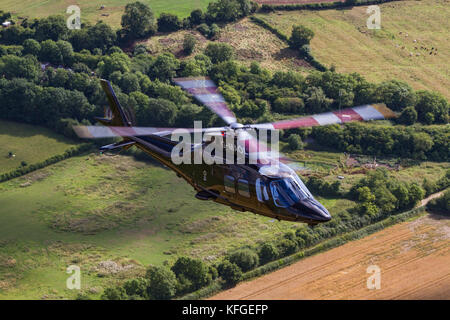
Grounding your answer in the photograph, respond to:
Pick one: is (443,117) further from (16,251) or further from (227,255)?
(16,251)

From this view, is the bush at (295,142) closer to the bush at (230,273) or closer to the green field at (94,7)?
the bush at (230,273)

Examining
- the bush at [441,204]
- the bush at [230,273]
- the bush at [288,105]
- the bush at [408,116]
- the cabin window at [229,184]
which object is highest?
the cabin window at [229,184]

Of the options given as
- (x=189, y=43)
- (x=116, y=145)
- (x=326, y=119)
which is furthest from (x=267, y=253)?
(x=189, y=43)

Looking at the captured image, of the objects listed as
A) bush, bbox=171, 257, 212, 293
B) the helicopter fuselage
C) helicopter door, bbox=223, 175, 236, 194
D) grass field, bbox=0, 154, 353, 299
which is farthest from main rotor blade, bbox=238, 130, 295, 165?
grass field, bbox=0, 154, 353, 299

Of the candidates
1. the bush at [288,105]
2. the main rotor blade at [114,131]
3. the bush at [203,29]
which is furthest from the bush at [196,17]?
the main rotor blade at [114,131]
